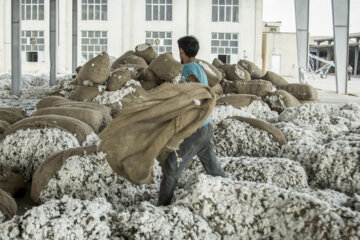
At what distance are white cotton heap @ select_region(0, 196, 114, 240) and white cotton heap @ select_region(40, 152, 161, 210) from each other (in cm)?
54

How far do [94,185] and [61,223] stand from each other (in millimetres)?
777

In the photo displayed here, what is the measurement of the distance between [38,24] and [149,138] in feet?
80.4

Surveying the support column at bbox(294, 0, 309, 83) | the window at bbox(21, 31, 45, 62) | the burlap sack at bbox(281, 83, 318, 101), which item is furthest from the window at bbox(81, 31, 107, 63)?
the burlap sack at bbox(281, 83, 318, 101)

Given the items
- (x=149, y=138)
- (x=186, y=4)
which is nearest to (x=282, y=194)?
(x=149, y=138)

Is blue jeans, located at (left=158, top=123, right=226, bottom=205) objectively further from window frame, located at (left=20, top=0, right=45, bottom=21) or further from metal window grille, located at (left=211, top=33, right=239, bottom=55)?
window frame, located at (left=20, top=0, right=45, bottom=21)

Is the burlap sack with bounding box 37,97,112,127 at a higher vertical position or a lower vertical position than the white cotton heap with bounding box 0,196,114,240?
higher

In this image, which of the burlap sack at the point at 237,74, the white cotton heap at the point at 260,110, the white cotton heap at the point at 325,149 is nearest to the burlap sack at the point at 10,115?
the white cotton heap at the point at 260,110

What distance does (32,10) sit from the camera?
81.3 feet

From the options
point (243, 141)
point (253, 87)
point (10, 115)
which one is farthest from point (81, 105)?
point (253, 87)

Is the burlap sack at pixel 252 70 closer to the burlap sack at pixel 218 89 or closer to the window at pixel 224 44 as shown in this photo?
the burlap sack at pixel 218 89

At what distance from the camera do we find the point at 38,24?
24703mm

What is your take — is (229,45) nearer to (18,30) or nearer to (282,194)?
(18,30)

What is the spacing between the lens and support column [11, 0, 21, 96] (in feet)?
27.8

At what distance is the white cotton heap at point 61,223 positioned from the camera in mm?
2093
